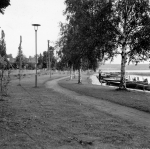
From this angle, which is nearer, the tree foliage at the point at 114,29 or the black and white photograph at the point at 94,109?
the black and white photograph at the point at 94,109

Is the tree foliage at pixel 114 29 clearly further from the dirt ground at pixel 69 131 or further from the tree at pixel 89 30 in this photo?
the dirt ground at pixel 69 131

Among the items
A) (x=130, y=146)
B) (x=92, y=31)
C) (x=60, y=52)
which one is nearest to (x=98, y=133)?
(x=130, y=146)

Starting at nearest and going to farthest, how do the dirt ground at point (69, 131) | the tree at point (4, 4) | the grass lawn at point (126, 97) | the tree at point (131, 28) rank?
the dirt ground at point (69, 131)
the tree at point (4, 4)
the grass lawn at point (126, 97)
the tree at point (131, 28)

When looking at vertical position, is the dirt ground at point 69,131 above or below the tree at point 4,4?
below

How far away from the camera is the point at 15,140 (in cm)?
520

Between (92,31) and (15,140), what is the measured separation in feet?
46.2

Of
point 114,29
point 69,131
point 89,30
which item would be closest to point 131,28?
point 114,29

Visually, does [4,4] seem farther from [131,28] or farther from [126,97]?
[131,28]

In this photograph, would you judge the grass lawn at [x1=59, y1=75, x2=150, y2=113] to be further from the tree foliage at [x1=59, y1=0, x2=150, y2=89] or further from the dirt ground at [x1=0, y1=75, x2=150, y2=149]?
the dirt ground at [x1=0, y1=75, x2=150, y2=149]

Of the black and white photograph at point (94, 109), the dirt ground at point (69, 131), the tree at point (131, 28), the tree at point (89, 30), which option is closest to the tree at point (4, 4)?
the black and white photograph at point (94, 109)

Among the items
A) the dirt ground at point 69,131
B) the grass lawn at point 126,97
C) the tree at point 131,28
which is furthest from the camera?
the tree at point 131,28

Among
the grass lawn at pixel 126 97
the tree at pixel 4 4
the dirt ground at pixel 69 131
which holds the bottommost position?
the grass lawn at pixel 126 97

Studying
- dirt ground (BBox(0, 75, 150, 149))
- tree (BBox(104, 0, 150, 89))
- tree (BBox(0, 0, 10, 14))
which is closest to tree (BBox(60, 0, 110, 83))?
tree (BBox(104, 0, 150, 89))

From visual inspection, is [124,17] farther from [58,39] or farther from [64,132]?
[64,132]
